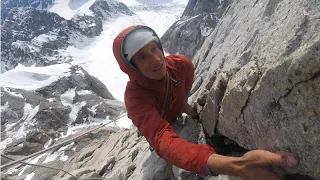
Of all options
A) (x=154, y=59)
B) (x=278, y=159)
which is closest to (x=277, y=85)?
(x=278, y=159)

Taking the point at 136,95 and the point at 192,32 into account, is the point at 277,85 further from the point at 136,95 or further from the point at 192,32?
the point at 192,32

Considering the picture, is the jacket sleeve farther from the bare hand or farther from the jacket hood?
the jacket hood

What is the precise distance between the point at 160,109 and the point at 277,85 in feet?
6.70

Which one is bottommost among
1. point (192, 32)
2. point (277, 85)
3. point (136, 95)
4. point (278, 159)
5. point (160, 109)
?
point (192, 32)

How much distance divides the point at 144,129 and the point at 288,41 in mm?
1869

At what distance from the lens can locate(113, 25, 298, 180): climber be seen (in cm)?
277

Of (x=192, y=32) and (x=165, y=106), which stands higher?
(x=165, y=106)

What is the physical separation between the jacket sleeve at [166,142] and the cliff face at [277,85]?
26.1 inches

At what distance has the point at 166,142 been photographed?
10.7ft

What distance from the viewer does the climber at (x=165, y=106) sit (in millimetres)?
2768

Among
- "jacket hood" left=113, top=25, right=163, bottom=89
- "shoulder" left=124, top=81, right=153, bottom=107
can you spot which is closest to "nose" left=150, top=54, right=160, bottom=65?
"jacket hood" left=113, top=25, right=163, bottom=89

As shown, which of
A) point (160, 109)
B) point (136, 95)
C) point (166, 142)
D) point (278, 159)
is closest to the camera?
point (278, 159)

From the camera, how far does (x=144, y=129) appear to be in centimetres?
365

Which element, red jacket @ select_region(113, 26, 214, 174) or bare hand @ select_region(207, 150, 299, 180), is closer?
bare hand @ select_region(207, 150, 299, 180)
